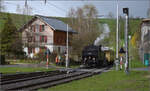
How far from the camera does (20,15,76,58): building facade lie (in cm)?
5444

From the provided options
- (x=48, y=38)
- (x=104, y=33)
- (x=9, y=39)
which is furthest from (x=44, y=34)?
(x=104, y=33)

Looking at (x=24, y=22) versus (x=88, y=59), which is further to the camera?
(x=24, y=22)

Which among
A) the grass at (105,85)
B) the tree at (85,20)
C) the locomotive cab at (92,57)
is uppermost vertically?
the tree at (85,20)

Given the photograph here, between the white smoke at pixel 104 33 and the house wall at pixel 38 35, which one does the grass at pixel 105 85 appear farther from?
the white smoke at pixel 104 33

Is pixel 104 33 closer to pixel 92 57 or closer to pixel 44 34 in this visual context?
pixel 44 34

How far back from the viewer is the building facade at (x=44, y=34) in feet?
179

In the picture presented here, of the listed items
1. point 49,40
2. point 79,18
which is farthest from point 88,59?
point 79,18

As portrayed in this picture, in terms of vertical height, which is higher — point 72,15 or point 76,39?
point 72,15

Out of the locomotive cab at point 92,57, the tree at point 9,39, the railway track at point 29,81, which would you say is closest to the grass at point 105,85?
the railway track at point 29,81

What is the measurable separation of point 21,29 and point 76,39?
1155 cm

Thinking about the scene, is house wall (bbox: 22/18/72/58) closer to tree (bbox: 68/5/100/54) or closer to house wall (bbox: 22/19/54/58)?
house wall (bbox: 22/19/54/58)

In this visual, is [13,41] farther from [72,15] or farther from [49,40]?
[72,15]

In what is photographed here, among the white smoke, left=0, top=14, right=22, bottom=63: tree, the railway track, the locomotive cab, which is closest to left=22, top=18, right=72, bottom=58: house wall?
left=0, top=14, right=22, bottom=63: tree

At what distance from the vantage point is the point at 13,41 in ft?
164
